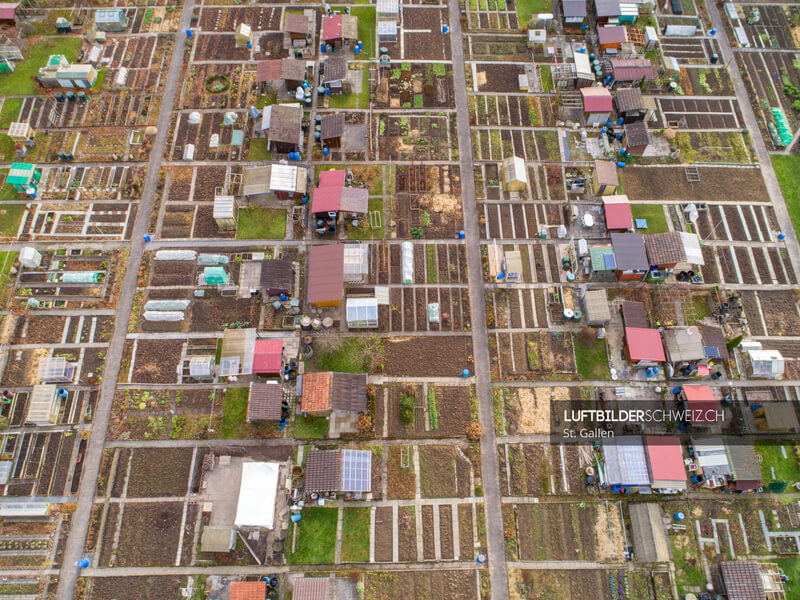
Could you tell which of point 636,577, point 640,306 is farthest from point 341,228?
point 636,577

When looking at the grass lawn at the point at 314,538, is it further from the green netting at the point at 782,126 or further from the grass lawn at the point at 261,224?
the green netting at the point at 782,126

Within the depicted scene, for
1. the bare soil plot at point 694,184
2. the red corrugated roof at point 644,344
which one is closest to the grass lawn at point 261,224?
the red corrugated roof at point 644,344

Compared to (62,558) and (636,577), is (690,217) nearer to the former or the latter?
(636,577)

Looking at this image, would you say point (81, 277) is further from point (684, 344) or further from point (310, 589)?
point (684, 344)

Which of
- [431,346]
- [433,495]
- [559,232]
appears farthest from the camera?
[559,232]

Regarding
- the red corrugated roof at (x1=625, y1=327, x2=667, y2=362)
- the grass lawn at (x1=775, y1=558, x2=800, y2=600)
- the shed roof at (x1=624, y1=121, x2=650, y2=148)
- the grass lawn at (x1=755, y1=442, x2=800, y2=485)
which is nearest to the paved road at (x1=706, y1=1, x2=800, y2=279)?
the shed roof at (x1=624, y1=121, x2=650, y2=148)

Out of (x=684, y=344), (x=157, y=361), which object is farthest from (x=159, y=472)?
(x=684, y=344)
